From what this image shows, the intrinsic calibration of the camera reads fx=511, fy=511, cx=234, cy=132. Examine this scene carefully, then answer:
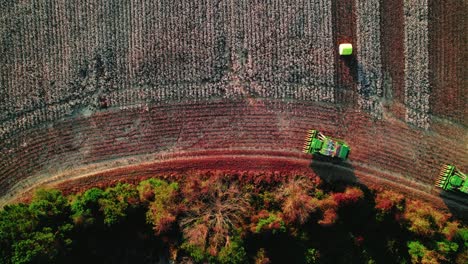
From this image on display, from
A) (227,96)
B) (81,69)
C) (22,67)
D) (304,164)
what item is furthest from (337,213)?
(22,67)

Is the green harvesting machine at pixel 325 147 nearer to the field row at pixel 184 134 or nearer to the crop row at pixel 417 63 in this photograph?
the field row at pixel 184 134

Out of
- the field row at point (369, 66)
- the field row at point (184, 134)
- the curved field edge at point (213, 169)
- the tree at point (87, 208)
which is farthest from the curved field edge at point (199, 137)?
the tree at point (87, 208)

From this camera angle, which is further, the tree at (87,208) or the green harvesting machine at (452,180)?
the green harvesting machine at (452,180)

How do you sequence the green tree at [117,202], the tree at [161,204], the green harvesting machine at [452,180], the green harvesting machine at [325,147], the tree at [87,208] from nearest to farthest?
the tree at [87,208] < the green tree at [117,202] < the tree at [161,204] < the green harvesting machine at [325,147] < the green harvesting machine at [452,180]

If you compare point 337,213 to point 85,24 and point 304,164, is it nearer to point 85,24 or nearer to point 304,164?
point 304,164

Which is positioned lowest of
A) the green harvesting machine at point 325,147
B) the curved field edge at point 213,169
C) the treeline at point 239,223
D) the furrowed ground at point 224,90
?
the treeline at point 239,223

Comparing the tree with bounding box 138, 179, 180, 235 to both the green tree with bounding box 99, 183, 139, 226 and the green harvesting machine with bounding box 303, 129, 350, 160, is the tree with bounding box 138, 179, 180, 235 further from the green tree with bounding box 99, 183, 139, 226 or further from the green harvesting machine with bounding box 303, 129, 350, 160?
the green harvesting machine with bounding box 303, 129, 350, 160

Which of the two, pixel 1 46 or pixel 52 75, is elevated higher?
pixel 1 46
